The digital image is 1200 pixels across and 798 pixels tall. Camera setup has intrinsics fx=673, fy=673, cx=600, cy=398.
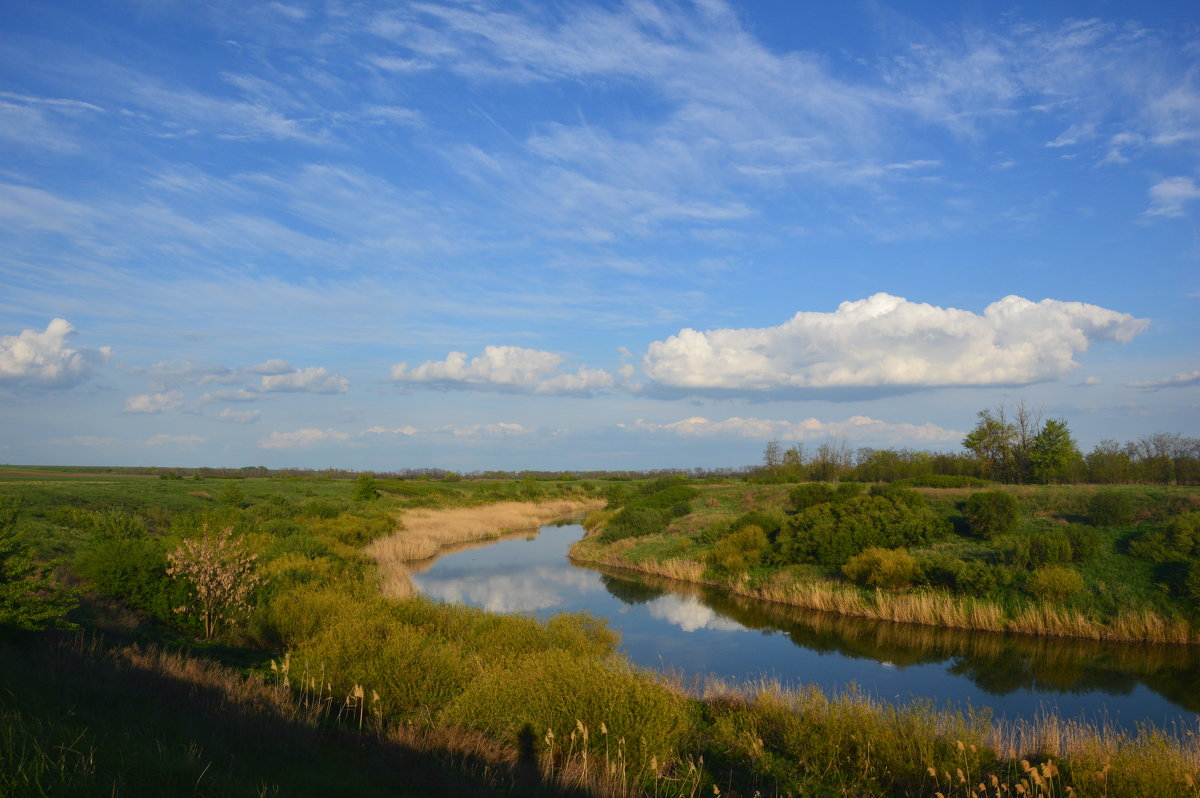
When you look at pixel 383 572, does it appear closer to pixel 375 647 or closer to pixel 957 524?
pixel 375 647

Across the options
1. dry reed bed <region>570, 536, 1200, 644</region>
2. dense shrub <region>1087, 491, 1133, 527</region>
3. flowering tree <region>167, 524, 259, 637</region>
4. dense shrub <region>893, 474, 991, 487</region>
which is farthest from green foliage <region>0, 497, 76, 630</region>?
dense shrub <region>893, 474, 991, 487</region>

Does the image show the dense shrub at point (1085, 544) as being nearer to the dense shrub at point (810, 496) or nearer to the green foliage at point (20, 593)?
the dense shrub at point (810, 496)

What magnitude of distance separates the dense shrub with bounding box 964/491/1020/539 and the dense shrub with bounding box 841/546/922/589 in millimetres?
4338

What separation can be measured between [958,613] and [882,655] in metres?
4.27

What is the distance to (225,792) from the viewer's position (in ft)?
15.6

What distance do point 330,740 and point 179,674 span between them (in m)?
2.62

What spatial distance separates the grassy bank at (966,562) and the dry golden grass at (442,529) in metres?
10.3

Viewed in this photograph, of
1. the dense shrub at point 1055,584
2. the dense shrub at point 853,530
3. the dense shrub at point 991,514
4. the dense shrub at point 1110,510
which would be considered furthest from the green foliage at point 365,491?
the dense shrub at point 1110,510

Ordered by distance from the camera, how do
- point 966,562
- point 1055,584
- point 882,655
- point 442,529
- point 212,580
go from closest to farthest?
point 212,580 → point 882,655 → point 1055,584 → point 966,562 → point 442,529

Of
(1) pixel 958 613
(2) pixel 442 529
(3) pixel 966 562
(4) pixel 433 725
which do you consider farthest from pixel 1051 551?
(2) pixel 442 529

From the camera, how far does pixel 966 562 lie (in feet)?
77.8

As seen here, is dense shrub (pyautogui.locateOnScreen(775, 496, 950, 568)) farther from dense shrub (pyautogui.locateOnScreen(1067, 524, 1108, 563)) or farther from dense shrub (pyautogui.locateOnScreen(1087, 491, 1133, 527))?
dense shrub (pyautogui.locateOnScreen(1087, 491, 1133, 527))

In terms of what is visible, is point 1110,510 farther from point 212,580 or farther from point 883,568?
point 212,580

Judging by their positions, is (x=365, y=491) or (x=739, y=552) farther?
(x=365, y=491)
